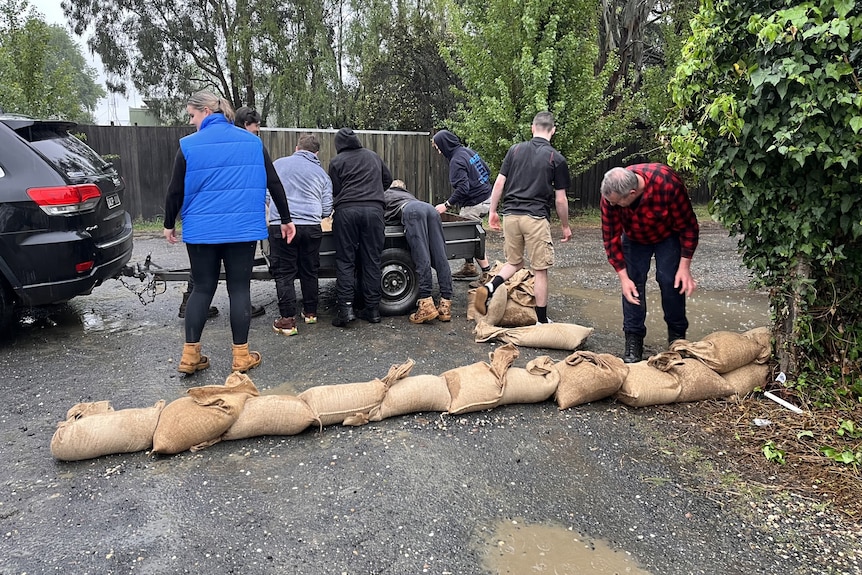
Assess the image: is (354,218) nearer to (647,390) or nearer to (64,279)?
(64,279)

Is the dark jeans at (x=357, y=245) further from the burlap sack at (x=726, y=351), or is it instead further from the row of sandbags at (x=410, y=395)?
the burlap sack at (x=726, y=351)

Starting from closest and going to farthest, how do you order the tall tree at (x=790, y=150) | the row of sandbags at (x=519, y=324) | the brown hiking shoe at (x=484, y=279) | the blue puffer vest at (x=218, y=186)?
the tall tree at (x=790, y=150) < the blue puffer vest at (x=218, y=186) < the row of sandbags at (x=519, y=324) < the brown hiking shoe at (x=484, y=279)

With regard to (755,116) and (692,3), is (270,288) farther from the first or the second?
(692,3)

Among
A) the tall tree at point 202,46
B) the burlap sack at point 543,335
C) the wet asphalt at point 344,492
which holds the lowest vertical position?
the wet asphalt at point 344,492

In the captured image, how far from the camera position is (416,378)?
13.3ft

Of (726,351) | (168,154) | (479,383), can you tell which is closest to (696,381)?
(726,351)

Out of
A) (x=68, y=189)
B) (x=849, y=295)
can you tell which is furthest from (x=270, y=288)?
(x=849, y=295)

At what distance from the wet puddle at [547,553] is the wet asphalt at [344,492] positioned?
0.16 ft

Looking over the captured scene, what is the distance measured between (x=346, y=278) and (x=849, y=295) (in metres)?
3.98

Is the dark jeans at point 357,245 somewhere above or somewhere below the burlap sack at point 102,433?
above

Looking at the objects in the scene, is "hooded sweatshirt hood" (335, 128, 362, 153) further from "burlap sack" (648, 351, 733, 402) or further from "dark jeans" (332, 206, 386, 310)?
"burlap sack" (648, 351, 733, 402)

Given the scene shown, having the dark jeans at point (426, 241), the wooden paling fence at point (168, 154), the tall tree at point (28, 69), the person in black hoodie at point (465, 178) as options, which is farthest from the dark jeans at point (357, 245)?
the tall tree at point (28, 69)

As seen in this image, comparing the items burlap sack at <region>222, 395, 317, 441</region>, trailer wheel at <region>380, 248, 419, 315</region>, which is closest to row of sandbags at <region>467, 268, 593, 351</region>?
trailer wheel at <region>380, 248, 419, 315</region>

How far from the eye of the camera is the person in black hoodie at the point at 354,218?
19.0ft
